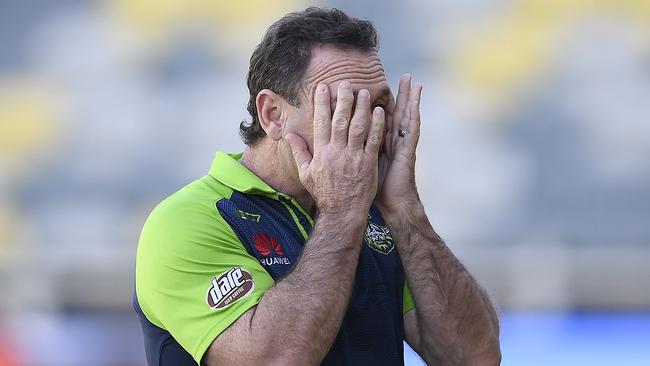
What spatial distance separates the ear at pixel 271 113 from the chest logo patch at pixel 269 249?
0.80 ft

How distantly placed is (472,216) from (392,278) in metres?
4.27

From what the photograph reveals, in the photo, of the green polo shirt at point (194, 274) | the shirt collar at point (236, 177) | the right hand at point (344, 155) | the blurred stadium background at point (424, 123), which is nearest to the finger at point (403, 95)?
the right hand at point (344, 155)

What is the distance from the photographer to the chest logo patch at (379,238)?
2211mm

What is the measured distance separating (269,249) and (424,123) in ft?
15.0

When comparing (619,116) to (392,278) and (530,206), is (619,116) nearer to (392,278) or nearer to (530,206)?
(530,206)

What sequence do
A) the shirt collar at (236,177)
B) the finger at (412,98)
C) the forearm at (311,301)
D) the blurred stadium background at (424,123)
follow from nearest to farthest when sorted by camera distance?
the forearm at (311,301), the shirt collar at (236,177), the finger at (412,98), the blurred stadium background at (424,123)

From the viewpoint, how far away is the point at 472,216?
6379 millimetres

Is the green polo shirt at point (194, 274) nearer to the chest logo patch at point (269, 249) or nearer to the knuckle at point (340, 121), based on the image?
the chest logo patch at point (269, 249)

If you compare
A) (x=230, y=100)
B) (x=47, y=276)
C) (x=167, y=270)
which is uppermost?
(x=167, y=270)

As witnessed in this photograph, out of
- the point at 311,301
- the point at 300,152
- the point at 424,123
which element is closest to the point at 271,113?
the point at 300,152

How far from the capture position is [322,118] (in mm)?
2059

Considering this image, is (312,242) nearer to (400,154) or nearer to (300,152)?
(300,152)

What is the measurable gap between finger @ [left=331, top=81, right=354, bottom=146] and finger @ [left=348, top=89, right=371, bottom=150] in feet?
0.04

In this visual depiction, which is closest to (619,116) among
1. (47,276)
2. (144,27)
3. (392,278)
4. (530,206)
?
(530,206)
